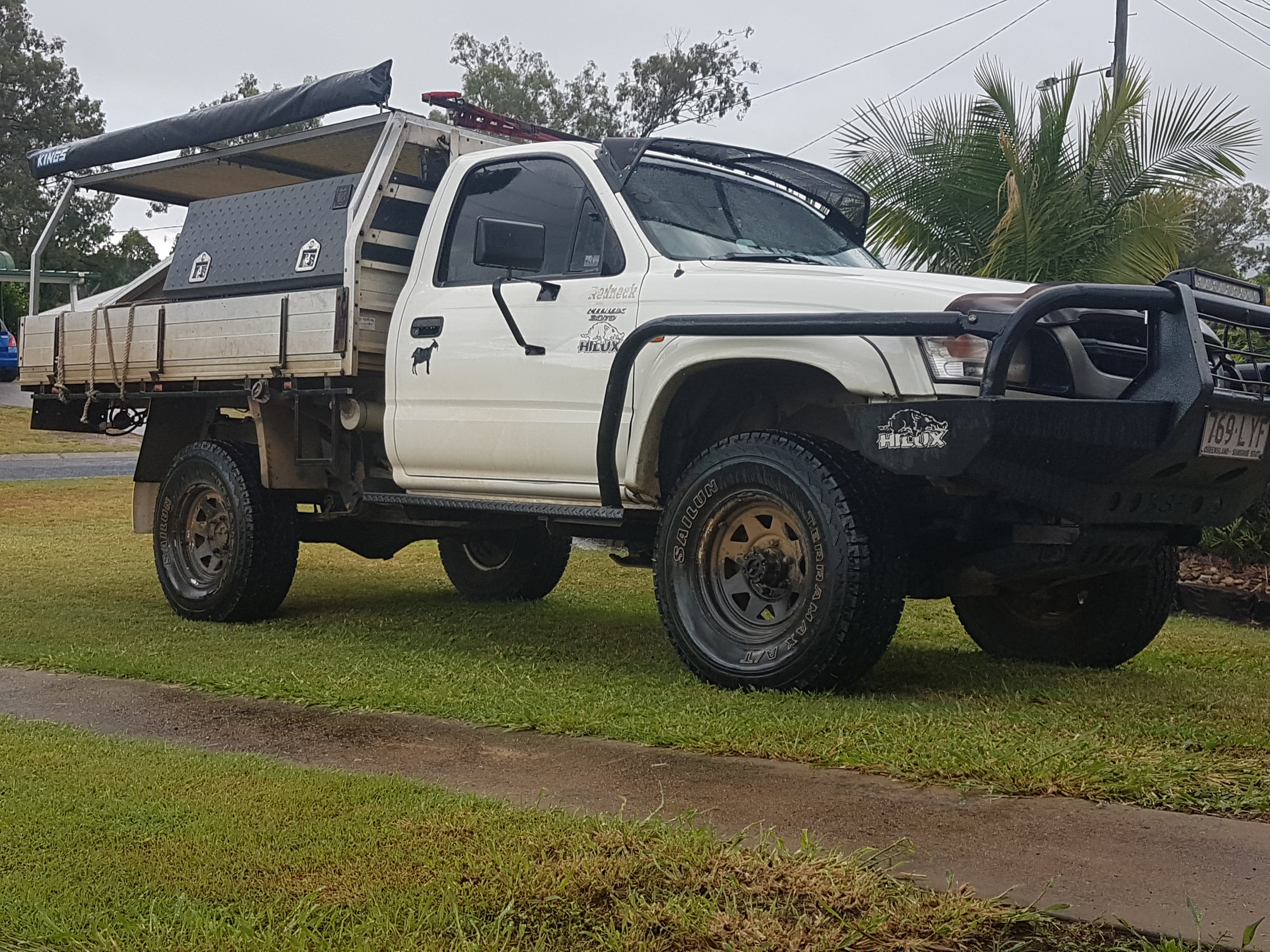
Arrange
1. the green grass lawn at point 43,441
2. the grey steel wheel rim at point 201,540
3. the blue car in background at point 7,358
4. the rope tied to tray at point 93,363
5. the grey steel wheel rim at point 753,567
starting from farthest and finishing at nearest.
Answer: the blue car in background at point 7,358 < the green grass lawn at point 43,441 < the rope tied to tray at point 93,363 < the grey steel wheel rim at point 201,540 < the grey steel wheel rim at point 753,567

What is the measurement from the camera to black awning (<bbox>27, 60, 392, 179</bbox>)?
723cm

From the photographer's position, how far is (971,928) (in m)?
2.83

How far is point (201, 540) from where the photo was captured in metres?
8.12

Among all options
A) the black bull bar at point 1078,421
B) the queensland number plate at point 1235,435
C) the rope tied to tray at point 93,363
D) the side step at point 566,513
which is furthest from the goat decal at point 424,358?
the queensland number plate at point 1235,435

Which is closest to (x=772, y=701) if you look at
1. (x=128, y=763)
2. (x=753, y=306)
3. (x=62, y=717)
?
(x=753, y=306)

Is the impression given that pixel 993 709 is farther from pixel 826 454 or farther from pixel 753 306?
pixel 753 306

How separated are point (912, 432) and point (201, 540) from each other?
456cm

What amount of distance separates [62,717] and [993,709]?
127 inches

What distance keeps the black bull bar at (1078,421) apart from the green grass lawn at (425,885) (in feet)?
6.35

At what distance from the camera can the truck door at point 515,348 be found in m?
6.14

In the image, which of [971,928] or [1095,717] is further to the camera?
[1095,717]

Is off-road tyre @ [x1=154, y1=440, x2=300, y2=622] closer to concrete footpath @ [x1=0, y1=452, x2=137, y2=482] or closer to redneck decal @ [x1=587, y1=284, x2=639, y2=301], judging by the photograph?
redneck decal @ [x1=587, y1=284, x2=639, y2=301]

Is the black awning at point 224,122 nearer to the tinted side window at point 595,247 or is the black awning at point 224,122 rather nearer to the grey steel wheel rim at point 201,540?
the tinted side window at point 595,247

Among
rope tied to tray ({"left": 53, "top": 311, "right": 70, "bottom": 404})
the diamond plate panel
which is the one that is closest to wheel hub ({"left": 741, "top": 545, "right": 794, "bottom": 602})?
the diamond plate panel
